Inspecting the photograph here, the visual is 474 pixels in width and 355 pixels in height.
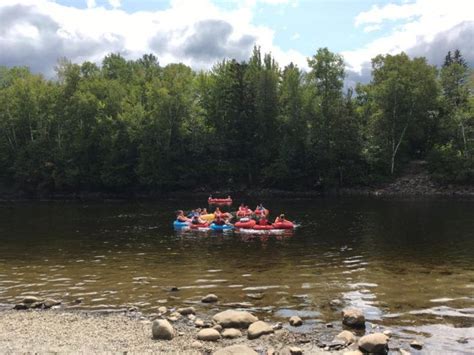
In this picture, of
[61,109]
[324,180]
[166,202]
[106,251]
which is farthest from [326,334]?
[61,109]

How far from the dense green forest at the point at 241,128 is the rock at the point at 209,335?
55.8m

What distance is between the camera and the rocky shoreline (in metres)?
11.7

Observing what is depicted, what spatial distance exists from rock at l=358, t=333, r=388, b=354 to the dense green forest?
54.8m

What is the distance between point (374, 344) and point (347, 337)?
0.95 metres

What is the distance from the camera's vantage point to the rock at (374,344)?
11398 mm

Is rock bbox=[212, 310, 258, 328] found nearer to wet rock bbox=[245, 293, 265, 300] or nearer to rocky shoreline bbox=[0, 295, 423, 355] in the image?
rocky shoreline bbox=[0, 295, 423, 355]

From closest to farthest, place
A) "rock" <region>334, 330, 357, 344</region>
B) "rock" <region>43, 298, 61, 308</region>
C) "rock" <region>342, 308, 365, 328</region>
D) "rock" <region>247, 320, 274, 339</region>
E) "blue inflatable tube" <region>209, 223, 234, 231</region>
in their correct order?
"rock" <region>334, 330, 357, 344</region>, "rock" <region>247, 320, 274, 339</region>, "rock" <region>342, 308, 365, 328</region>, "rock" <region>43, 298, 61, 308</region>, "blue inflatable tube" <region>209, 223, 234, 231</region>

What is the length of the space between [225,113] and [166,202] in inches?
810

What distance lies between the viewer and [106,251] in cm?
2727

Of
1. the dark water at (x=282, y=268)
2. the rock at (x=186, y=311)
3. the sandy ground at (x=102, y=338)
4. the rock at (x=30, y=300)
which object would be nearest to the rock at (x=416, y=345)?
the dark water at (x=282, y=268)

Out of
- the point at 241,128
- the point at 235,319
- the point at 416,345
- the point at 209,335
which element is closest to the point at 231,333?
the point at 209,335

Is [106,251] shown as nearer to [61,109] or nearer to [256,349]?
[256,349]

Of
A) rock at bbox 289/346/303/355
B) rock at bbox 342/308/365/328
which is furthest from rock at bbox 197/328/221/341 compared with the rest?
rock at bbox 342/308/365/328

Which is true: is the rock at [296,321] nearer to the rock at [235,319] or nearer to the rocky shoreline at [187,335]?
the rocky shoreline at [187,335]
